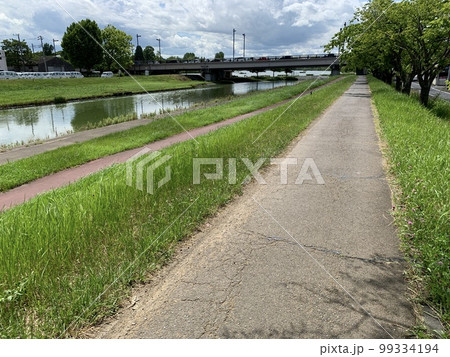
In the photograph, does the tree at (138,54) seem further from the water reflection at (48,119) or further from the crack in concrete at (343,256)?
the crack in concrete at (343,256)

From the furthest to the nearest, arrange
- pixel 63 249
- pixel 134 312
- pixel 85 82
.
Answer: pixel 85 82, pixel 63 249, pixel 134 312

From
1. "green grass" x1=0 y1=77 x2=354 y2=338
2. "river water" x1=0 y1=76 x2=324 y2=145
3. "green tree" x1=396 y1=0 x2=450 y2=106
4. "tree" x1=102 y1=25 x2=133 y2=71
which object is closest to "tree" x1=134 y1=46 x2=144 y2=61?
"tree" x1=102 y1=25 x2=133 y2=71

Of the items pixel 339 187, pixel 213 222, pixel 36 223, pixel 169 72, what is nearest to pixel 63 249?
pixel 36 223

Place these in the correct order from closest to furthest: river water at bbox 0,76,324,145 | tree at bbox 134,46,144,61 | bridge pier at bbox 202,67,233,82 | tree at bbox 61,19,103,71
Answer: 1. river water at bbox 0,76,324,145
2. tree at bbox 61,19,103,71
3. bridge pier at bbox 202,67,233,82
4. tree at bbox 134,46,144,61

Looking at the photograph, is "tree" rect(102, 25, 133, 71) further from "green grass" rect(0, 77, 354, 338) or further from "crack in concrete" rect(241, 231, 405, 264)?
"crack in concrete" rect(241, 231, 405, 264)

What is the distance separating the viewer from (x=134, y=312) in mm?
3018

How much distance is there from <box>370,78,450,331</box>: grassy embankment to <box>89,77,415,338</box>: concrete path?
20 centimetres

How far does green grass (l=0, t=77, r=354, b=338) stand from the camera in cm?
292

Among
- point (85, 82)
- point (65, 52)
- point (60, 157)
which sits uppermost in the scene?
point (65, 52)

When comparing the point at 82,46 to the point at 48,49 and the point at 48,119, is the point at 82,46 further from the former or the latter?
the point at 48,49

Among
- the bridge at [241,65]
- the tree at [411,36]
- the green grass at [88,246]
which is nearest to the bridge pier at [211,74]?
the bridge at [241,65]

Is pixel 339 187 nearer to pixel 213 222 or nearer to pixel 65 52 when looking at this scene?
pixel 213 222

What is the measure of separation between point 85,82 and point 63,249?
58.2 m

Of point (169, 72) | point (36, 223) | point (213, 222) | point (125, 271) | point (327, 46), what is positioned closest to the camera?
point (125, 271)
